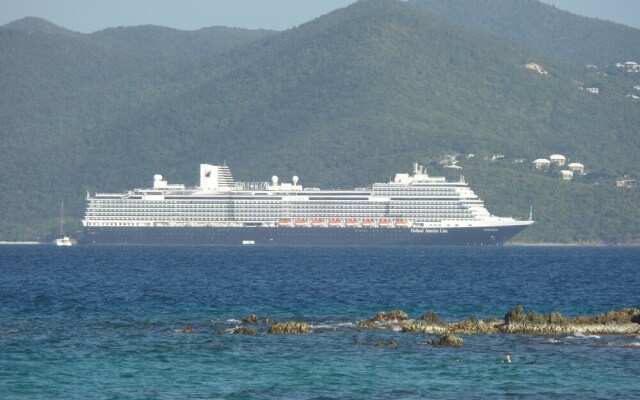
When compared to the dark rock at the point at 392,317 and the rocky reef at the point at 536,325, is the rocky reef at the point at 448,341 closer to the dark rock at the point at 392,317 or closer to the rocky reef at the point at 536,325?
the rocky reef at the point at 536,325

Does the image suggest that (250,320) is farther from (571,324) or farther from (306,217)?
(306,217)

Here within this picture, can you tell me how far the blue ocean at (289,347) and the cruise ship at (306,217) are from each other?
338ft

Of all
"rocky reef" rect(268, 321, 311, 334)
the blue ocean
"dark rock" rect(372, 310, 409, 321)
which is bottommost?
the blue ocean

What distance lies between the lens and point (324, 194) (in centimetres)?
19012

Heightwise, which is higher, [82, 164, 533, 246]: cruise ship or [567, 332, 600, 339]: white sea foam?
[82, 164, 533, 246]: cruise ship

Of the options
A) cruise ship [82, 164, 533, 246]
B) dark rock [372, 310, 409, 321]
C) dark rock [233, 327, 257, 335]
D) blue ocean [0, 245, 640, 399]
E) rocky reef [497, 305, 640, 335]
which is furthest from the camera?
cruise ship [82, 164, 533, 246]

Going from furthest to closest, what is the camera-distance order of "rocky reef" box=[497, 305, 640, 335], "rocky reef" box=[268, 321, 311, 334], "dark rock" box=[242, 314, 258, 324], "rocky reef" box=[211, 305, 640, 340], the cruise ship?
the cruise ship
"dark rock" box=[242, 314, 258, 324]
"rocky reef" box=[268, 321, 311, 334]
"rocky reef" box=[211, 305, 640, 340]
"rocky reef" box=[497, 305, 640, 335]

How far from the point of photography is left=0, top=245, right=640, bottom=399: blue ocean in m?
37.8

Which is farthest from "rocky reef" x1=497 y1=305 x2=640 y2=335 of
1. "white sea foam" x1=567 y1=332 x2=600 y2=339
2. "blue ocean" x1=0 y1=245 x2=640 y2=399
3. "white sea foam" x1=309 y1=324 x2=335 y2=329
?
"white sea foam" x1=309 y1=324 x2=335 y2=329

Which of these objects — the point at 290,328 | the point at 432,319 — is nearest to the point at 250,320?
the point at 290,328

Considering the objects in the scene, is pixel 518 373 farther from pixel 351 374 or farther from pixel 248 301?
pixel 248 301

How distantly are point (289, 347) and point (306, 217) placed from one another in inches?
5712

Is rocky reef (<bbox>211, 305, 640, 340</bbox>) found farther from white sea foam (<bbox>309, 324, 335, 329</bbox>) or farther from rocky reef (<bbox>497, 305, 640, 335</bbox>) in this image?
white sea foam (<bbox>309, 324, 335, 329</bbox>)

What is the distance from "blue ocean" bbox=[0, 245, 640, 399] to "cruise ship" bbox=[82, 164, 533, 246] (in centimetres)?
10311
